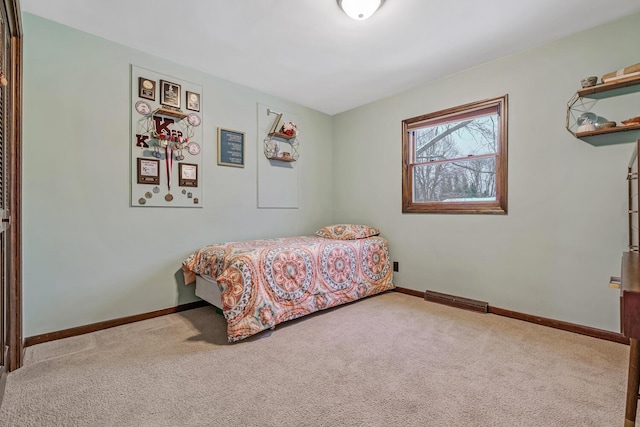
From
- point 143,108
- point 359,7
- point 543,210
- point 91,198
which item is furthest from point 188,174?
point 543,210

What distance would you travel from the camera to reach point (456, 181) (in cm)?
307

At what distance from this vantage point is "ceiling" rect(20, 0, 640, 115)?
1.99 metres

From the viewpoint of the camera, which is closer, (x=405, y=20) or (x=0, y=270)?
(x=0, y=270)

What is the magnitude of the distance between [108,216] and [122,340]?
38.3 inches

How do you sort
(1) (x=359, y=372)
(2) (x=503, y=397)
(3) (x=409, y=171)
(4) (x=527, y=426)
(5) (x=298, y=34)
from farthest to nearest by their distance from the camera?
1. (3) (x=409, y=171)
2. (5) (x=298, y=34)
3. (1) (x=359, y=372)
4. (2) (x=503, y=397)
5. (4) (x=527, y=426)

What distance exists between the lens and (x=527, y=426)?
129 cm

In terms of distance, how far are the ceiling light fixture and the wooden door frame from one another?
188cm

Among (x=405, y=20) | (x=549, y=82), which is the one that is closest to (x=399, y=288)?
(x=549, y=82)

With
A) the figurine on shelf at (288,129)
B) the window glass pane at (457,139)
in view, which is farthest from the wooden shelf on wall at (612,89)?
the figurine on shelf at (288,129)

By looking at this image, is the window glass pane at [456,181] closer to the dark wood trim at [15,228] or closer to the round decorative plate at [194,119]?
the round decorative plate at [194,119]

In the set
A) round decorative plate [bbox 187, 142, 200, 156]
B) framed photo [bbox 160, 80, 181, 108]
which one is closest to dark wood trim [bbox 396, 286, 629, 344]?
round decorative plate [bbox 187, 142, 200, 156]

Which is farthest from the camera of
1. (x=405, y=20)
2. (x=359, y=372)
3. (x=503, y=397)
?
(x=405, y=20)

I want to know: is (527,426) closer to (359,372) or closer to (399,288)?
(359,372)

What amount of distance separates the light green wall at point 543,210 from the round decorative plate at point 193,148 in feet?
7.46
